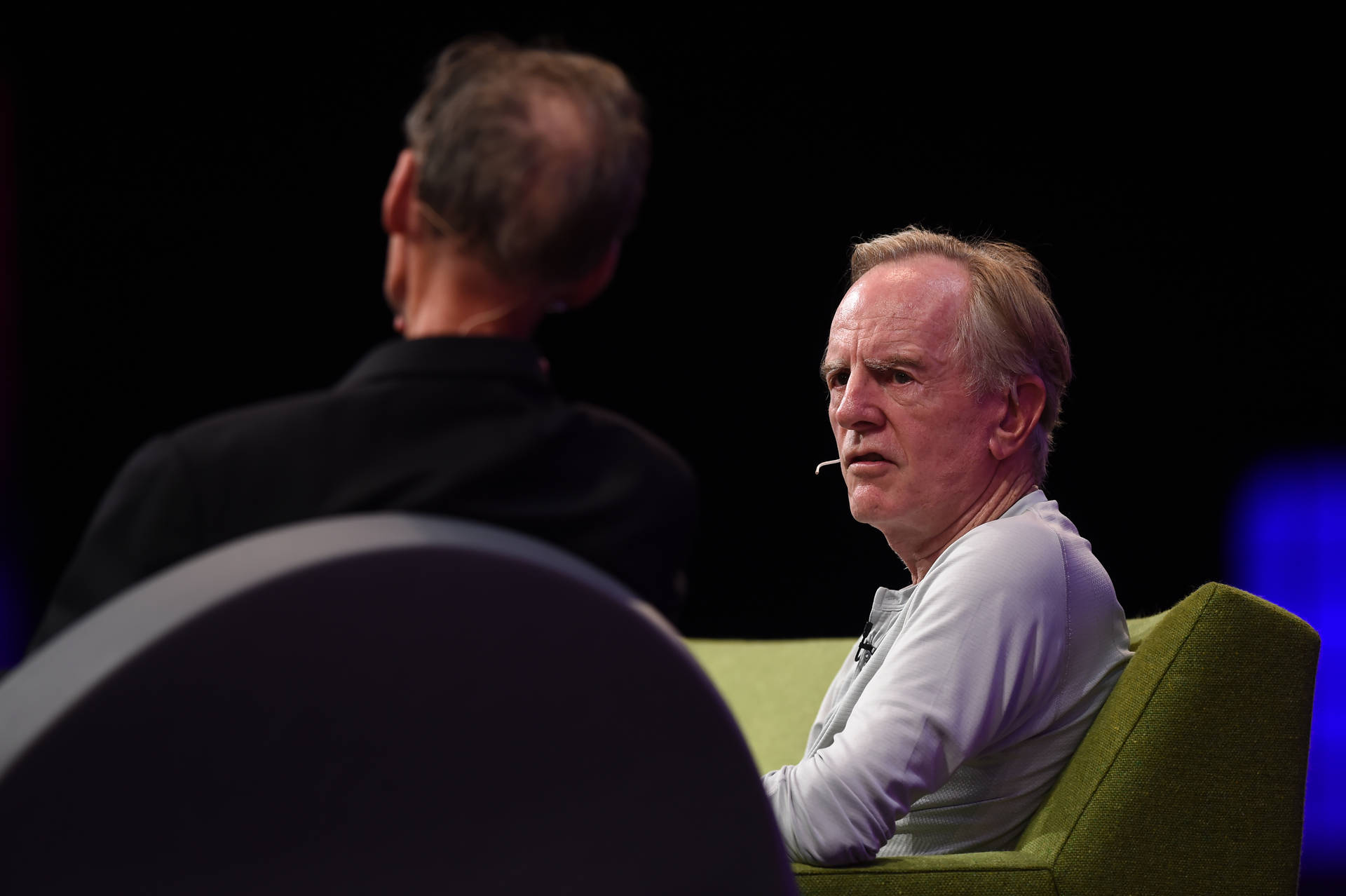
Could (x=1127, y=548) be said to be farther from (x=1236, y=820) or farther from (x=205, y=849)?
(x=205, y=849)

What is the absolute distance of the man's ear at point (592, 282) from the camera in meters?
0.96

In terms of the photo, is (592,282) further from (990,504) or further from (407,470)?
(990,504)

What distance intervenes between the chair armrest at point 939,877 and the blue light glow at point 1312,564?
11.8 ft

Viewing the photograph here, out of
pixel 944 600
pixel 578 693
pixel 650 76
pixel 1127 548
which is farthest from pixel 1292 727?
pixel 650 76

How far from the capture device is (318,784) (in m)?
0.72

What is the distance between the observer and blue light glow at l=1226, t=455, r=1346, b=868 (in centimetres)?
437

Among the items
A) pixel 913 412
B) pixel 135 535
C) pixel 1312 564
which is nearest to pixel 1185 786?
pixel 913 412

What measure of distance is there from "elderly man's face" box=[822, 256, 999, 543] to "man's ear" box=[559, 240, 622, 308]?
772 mm

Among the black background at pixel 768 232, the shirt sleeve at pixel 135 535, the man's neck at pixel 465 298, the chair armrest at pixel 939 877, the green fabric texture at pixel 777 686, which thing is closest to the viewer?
the shirt sleeve at pixel 135 535

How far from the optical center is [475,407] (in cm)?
88

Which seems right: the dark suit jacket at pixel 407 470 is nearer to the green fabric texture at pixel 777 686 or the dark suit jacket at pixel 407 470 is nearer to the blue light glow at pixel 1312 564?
the green fabric texture at pixel 777 686

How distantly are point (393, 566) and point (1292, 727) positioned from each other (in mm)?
1063

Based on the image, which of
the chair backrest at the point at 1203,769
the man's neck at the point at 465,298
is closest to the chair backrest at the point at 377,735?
the man's neck at the point at 465,298

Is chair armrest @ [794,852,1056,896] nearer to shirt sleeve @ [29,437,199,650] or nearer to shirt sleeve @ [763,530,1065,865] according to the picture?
shirt sleeve @ [763,530,1065,865]
